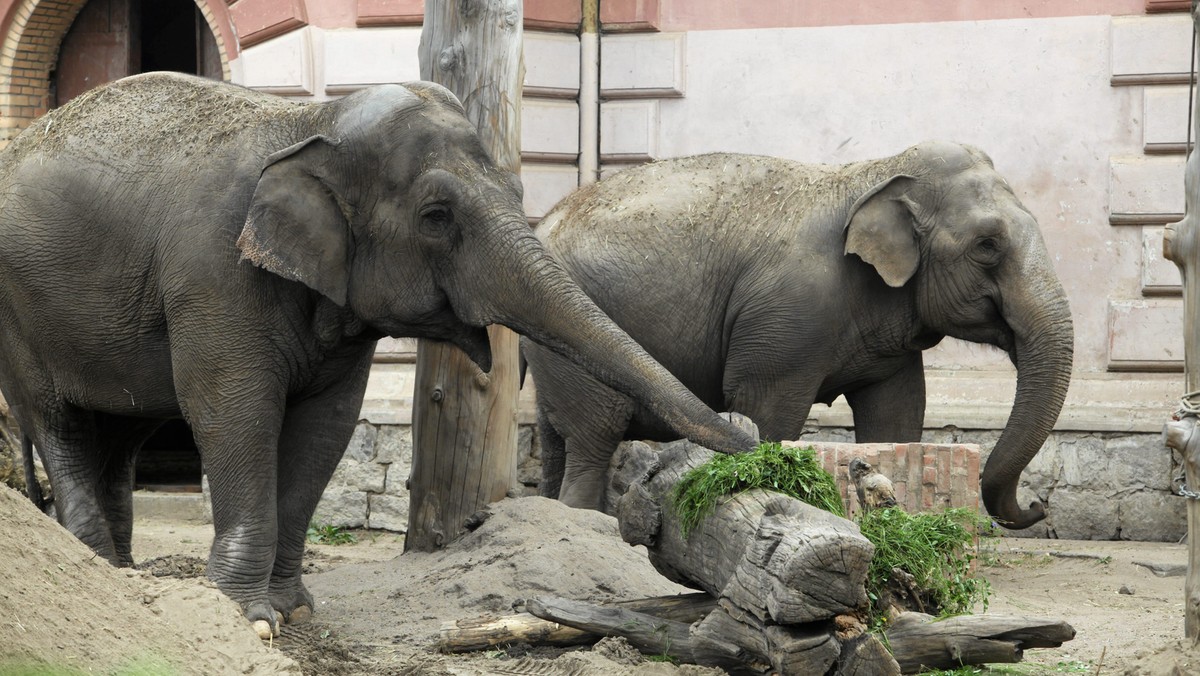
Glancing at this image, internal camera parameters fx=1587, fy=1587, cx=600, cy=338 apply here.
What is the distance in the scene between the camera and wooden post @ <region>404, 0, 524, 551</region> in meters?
8.22

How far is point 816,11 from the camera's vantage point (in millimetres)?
11281

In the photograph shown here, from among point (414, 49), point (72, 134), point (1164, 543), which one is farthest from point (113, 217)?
point (1164, 543)

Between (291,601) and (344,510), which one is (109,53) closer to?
(344,510)

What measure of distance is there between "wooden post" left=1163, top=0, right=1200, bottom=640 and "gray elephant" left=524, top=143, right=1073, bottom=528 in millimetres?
2620

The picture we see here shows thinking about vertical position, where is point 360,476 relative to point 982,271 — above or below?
below

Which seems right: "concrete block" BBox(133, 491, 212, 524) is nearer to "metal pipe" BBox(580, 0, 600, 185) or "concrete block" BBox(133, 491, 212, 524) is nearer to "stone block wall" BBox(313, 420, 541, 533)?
"stone block wall" BBox(313, 420, 541, 533)

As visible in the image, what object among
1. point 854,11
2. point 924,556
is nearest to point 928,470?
point 924,556

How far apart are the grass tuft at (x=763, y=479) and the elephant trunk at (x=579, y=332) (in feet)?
0.35

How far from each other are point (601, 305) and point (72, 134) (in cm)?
332

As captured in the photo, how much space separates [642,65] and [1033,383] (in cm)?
426

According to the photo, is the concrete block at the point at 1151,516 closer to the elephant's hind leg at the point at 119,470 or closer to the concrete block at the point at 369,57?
the concrete block at the point at 369,57

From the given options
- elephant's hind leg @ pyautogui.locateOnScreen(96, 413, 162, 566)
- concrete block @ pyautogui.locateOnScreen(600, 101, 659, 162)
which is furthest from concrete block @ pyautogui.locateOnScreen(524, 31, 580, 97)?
elephant's hind leg @ pyautogui.locateOnScreen(96, 413, 162, 566)

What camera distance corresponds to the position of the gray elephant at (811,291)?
8625 millimetres

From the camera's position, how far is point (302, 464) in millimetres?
7000
